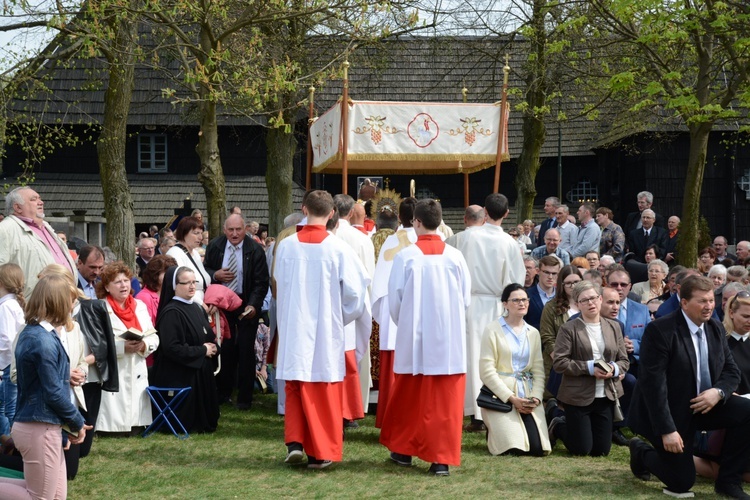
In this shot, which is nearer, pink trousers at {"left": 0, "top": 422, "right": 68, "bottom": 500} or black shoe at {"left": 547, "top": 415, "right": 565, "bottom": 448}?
pink trousers at {"left": 0, "top": 422, "right": 68, "bottom": 500}

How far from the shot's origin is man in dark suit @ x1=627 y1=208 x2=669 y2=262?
14.5 m

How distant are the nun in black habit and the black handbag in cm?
249

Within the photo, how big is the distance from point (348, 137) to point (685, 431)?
5.43 meters

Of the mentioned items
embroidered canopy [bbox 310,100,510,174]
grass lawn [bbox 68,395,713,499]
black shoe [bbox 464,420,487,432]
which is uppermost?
embroidered canopy [bbox 310,100,510,174]

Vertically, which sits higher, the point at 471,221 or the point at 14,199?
the point at 14,199

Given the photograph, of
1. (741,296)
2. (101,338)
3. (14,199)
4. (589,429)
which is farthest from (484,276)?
(14,199)

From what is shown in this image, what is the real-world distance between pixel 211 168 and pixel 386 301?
6789 millimetres

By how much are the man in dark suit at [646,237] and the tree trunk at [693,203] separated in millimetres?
449

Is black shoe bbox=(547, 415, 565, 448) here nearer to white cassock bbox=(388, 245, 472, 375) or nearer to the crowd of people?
the crowd of people

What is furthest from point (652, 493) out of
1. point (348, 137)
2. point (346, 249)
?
point (348, 137)

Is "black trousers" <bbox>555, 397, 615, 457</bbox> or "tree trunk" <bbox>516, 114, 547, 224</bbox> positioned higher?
"tree trunk" <bbox>516, 114, 547, 224</bbox>

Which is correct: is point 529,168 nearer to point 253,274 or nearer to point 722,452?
point 253,274

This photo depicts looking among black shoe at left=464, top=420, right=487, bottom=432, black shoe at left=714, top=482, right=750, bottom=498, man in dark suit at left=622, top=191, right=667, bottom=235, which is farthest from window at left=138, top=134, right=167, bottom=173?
black shoe at left=714, top=482, right=750, bottom=498

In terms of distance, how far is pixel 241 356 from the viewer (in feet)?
33.6
